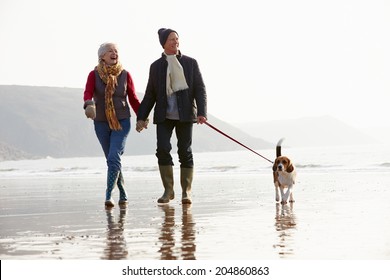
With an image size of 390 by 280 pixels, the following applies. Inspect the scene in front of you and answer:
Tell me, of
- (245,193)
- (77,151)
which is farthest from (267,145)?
(245,193)

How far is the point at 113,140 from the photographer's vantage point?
870 centimetres

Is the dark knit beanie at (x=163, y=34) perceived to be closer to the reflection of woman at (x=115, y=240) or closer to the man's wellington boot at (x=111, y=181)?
the man's wellington boot at (x=111, y=181)

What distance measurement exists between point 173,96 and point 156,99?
8.6 inches

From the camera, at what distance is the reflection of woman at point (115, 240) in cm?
480

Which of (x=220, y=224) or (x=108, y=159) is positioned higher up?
(x=108, y=159)

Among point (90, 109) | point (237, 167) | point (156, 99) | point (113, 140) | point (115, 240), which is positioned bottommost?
point (115, 240)

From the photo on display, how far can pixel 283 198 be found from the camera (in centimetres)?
891

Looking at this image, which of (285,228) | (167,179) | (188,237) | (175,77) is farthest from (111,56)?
(188,237)

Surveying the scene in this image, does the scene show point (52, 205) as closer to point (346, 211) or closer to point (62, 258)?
point (346, 211)

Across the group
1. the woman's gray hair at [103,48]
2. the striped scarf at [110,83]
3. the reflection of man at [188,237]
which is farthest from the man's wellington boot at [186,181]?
the woman's gray hair at [103,48]

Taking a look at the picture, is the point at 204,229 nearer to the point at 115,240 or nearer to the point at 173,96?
the point at 115,240

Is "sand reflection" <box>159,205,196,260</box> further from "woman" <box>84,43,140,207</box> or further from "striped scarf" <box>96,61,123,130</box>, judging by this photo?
"striped scarf" <box>96,61,123,130</box>

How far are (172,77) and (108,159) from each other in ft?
4.05

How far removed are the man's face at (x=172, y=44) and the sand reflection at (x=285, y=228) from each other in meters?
2.22
